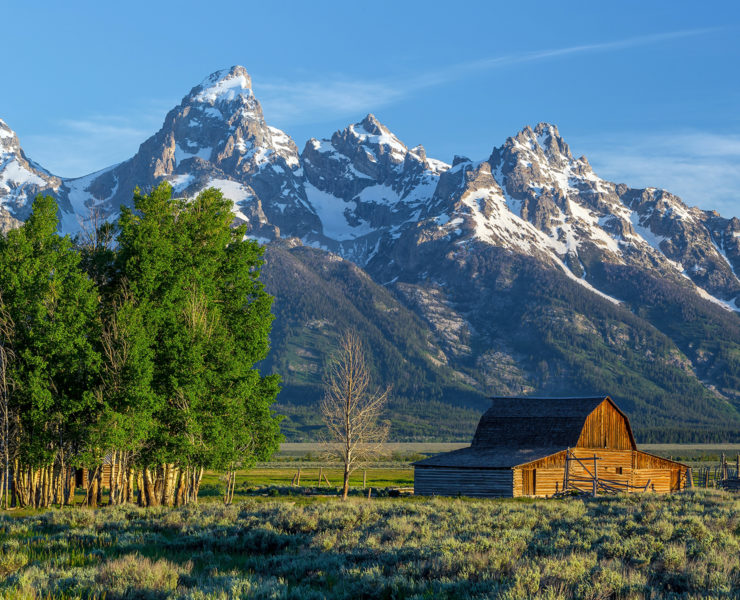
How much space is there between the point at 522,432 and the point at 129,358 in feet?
122

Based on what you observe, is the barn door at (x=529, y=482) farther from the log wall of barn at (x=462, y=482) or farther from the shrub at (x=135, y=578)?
the shrub at (x=135, y=578)

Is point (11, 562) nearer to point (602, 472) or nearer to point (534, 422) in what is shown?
point (534, 422)

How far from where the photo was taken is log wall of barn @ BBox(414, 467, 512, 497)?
58.6 m

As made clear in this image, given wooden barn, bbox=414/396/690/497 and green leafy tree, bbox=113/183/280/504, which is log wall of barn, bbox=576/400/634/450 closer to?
wooden barn, bbox=414/396/690/497

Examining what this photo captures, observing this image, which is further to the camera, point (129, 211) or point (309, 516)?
point (129, 211)

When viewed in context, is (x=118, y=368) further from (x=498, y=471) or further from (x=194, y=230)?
(x=498, y=471)

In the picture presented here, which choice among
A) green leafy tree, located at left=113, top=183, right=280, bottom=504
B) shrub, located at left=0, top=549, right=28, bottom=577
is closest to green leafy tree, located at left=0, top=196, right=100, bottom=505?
green leafy tree, located at left=113, top=183, right=280, bottom=504

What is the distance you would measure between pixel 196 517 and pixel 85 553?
7895 mm

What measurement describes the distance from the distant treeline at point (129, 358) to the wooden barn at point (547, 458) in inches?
810

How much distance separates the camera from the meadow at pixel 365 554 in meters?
16.7

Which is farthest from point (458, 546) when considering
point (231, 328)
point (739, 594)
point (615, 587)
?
point (231, 328)

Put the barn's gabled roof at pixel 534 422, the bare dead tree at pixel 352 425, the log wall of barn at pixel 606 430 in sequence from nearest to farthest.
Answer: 1. the bare dead tree at pixel 352 425
2. the barn's gabled roof at pixel 534 422
3. the log wall of barn at pixel 606 430

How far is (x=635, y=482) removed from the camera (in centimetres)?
6731

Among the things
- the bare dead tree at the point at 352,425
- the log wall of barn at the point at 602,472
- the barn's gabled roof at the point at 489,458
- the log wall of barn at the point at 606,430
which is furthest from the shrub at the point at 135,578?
the log wall of barn at the point at 606,430
